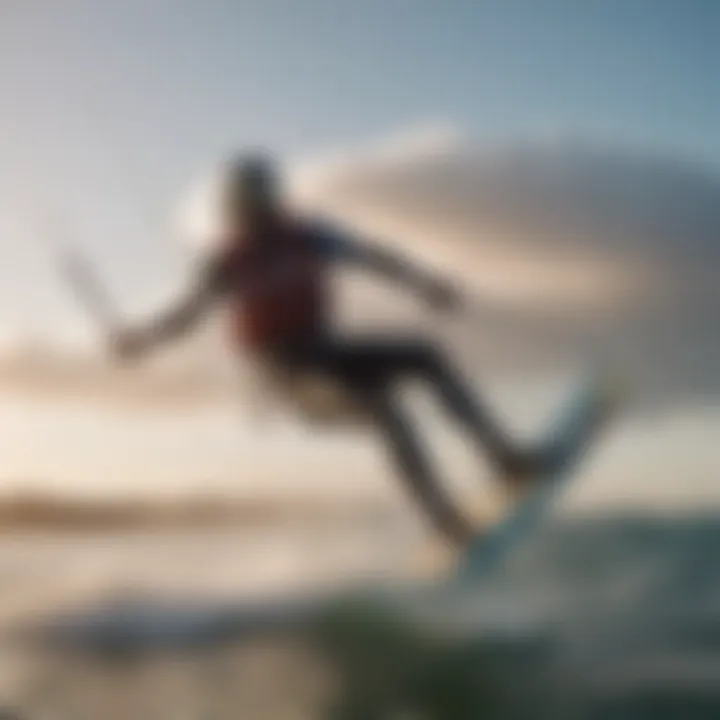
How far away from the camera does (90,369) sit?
1.55m

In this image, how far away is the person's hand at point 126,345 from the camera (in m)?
1.55

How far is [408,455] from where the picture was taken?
1500mm

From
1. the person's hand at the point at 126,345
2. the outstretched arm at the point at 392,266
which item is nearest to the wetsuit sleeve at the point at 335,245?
the outstretched arm at the point at 392,266

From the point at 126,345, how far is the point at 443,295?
15.8 inches

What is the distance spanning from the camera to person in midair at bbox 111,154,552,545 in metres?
1.49

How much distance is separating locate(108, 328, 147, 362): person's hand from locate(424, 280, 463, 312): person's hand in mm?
363

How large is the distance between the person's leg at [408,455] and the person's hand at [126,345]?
0.99 feet

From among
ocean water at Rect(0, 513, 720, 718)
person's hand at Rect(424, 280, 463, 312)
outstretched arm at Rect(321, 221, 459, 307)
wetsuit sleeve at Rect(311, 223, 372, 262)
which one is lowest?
ocean water at Rect(0, 513, 720, 718)

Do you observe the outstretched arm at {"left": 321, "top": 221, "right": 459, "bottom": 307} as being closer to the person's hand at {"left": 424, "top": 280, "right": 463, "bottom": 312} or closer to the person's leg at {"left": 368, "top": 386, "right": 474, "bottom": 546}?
the person's hand at {"left": 424, "top": 280, "right": 463, "bottom": 312}

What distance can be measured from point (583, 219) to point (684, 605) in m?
0.48

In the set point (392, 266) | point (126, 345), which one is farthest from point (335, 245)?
point (126, 345)

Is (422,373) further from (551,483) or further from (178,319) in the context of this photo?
(178,319)

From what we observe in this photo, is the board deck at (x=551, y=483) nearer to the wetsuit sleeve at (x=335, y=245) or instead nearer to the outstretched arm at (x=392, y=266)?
the outstretched arm at (x=392, y=266)

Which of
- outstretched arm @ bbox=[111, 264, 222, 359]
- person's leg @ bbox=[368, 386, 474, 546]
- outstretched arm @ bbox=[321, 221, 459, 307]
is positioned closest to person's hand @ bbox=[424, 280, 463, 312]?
outstretched arm @ bbox=[321, 221, 459, 307]
